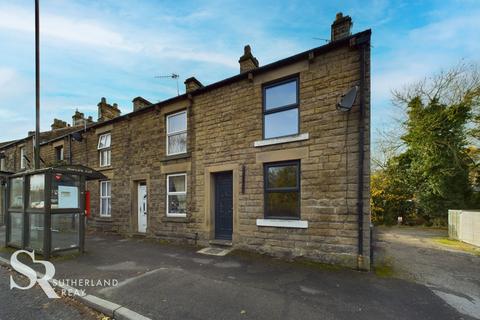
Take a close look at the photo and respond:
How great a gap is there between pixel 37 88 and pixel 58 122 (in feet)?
49.7

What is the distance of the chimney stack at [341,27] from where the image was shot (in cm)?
706

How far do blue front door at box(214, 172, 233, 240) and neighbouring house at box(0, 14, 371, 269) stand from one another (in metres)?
0.03

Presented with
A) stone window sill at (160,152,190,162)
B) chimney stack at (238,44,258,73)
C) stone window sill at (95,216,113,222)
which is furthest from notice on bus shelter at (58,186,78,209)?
chimney stack at (238,44,258,73)

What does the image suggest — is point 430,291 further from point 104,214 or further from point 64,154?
point 64,154

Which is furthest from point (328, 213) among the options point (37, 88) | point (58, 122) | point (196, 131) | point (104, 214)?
point (58, 122)

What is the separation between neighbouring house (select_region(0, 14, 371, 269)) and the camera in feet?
21.4

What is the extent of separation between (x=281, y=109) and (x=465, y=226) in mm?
10088

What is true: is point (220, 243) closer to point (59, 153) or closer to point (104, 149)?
point (104, 149)

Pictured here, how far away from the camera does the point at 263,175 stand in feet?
25.8

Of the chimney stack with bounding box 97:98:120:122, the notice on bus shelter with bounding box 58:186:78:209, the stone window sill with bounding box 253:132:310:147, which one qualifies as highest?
the chimney stack with bounding box 97:98:120:122

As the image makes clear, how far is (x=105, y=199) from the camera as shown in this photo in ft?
42.9

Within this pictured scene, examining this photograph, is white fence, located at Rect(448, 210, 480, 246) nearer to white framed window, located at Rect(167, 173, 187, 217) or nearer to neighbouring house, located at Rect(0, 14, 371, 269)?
neighbouring house, located at Rect(0, 14, 371, 269)

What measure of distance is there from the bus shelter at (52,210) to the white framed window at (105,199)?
4.35 meters

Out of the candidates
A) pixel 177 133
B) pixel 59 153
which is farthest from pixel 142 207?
pixel 59 153
